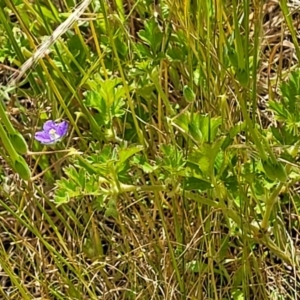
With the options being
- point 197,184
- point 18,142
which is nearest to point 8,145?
point 18,142

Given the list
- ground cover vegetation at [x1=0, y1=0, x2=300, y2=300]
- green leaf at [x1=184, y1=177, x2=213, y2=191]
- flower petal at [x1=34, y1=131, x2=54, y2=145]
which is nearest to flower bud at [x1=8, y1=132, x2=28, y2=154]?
ground cover vegetation at [x1=0, y1=0, x2=300, y2=300]

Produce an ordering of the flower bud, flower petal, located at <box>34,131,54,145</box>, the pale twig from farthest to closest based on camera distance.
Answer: flower petal, located at <box>34,131,54,145</box>, the flower bud, the pale twig

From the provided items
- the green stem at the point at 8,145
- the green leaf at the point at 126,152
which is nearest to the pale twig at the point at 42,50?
the green stem at the point at 8,145

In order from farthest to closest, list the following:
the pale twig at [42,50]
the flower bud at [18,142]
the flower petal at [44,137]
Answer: the flower petal at [44,137]
the flower bud at [18,142]
the pale twig at [42,50]

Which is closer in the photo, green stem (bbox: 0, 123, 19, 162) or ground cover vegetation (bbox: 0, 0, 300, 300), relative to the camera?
green stem (bbox: 0, 123, 19, 162)

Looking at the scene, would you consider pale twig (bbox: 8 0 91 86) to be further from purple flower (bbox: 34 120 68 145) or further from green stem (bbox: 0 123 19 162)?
purple flower (bbox: 34 120 68 145)

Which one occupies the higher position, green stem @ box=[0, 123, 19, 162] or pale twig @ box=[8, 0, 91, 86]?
pale twig @ box=[8, 0, 91, 86]

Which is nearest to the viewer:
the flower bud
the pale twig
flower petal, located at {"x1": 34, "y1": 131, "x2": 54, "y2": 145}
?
the pale twig

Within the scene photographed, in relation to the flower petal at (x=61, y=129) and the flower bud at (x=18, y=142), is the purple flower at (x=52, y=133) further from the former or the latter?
the flower bud at (x=18, y=142)

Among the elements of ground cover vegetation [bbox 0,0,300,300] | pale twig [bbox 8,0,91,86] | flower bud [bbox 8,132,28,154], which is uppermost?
pale twig [bbox 8,0,91,86]
